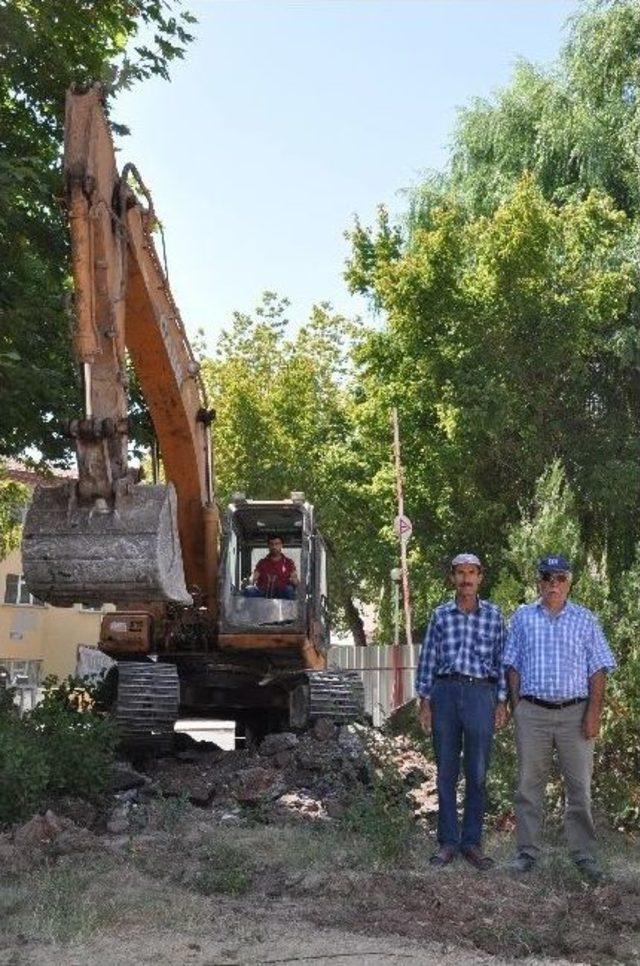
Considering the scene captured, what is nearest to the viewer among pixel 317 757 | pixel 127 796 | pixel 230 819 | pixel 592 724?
pixel 592 724

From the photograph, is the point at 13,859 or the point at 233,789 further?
the point at 233,789

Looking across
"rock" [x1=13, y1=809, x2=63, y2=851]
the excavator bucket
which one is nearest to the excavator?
the excavator bucket

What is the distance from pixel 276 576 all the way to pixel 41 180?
440cm

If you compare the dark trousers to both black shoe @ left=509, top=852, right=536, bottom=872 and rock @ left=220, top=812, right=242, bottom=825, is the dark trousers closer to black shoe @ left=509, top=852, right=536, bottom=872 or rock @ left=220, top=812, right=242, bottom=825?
black shoe @ left=509, top=852, right=536, bottom=872

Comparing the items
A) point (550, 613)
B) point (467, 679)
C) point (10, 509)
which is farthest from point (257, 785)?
point (10, 509)

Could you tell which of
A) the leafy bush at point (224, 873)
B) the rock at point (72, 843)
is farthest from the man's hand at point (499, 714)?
the rock at point (72, 843)

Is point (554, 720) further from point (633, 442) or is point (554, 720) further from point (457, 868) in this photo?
point (633, 442)

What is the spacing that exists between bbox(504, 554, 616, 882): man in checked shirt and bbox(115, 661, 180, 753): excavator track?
227 inches

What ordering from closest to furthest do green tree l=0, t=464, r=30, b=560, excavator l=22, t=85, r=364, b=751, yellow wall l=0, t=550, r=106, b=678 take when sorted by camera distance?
1. excavator l=22, t=85, r=364, b=751
2. green tree l=0, t=464, r=30, b=560
3. yellow wall l=0, t=550, r=106, b=678

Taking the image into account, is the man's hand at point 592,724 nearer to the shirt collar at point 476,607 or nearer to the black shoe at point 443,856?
the shirt collar at point 476,607

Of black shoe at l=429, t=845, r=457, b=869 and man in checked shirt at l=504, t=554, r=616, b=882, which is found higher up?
man in checked shirt at l=504, t=554, r=616, b=882

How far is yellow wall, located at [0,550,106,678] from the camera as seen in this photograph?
147ft

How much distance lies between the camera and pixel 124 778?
12133 millimetres

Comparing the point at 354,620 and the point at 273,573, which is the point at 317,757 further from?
the point at 354,620
